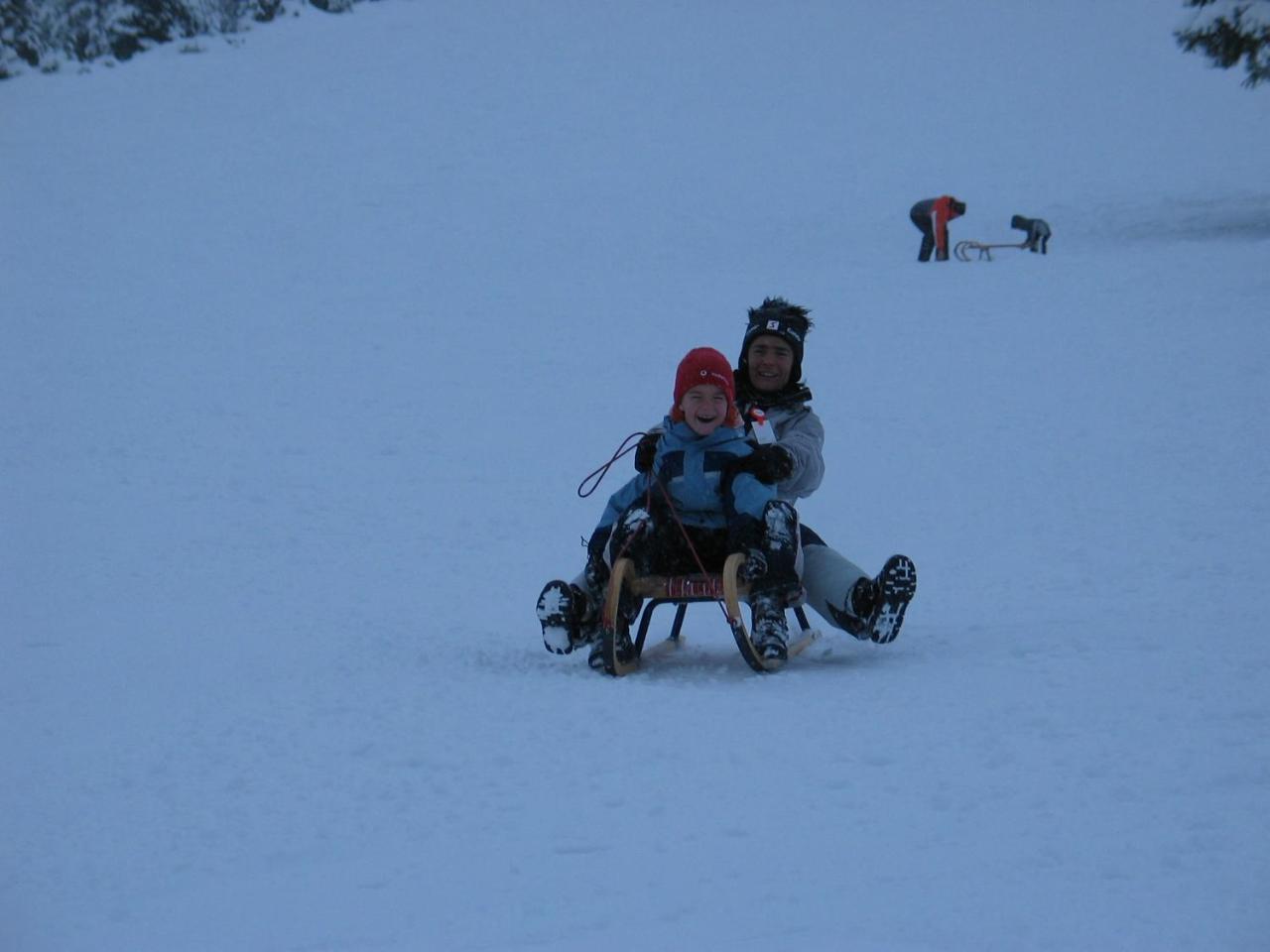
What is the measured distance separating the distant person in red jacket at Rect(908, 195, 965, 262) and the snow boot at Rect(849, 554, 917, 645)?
12123mm

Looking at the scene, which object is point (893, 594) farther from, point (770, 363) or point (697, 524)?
point (770, 363)

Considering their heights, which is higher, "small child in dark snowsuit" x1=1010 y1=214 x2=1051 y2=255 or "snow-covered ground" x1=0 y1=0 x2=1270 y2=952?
"small child in dark snowsuit" x1=1010 y1=214 x2=1051 y2=255

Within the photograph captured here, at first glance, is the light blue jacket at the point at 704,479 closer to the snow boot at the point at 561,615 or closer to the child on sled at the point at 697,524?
the child on sled at the point at 697,524

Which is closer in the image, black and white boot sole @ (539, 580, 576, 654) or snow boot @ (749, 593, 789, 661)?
snow boot @ (749, 593, 789, 661)

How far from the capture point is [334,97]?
2678 cm

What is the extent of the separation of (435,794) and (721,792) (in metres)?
0.67

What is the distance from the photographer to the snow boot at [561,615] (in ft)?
15.7

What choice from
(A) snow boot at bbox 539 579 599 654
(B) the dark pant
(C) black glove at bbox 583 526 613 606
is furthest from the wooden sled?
(A) snow boot at bbox 539 579 599 654

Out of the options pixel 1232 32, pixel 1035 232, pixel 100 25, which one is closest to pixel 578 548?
pixel 1035 232

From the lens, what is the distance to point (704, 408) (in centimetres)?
490

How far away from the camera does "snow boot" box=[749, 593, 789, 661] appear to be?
15.3 ft

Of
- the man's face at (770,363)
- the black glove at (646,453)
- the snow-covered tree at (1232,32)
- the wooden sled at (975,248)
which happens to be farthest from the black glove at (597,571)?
the snow-covered tree at (1232,32)

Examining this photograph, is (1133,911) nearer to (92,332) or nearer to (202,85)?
(92,332)

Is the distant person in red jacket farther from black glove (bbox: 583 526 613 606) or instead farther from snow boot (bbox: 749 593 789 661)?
snow boot (bbox: 749 593 789 661)
